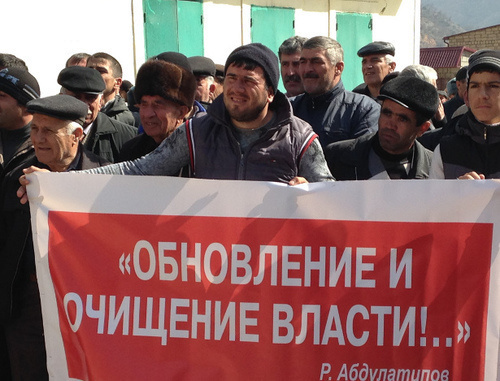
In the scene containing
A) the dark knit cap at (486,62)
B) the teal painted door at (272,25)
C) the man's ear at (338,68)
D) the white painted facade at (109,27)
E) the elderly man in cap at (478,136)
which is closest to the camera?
the elderly man in cap at (478,136)

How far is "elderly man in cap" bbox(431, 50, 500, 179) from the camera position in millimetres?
3773

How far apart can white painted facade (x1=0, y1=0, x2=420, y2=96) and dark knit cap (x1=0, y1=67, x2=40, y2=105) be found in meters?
6.00

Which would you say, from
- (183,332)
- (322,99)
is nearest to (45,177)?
(183,332)

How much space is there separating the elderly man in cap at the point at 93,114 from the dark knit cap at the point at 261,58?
160 cm

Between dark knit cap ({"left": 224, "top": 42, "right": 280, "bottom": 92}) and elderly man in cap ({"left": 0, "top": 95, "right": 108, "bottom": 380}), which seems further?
elderly man in cap ({"left": 0, "top": 95, "right": 108, "bottom": 380})

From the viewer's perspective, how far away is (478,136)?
150 inches

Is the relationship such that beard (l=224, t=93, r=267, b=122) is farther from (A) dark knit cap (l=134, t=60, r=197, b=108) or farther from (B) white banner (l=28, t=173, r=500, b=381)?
(A) dark knit cap (l=134, t=60, r=197, b=108)

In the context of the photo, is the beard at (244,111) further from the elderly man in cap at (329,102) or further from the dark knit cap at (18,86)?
the elderly man in cap at (329,102)

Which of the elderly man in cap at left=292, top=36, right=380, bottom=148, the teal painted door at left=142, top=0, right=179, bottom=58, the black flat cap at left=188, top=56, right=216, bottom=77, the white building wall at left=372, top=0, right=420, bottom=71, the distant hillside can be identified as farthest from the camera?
the distant hillside

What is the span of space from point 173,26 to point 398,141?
8945mm

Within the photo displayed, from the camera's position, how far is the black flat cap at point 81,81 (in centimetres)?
486

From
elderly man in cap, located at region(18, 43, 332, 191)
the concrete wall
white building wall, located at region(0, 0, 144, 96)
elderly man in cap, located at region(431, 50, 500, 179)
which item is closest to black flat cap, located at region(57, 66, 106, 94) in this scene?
elderly man in cap, located at region(18, 43, 332, 191)

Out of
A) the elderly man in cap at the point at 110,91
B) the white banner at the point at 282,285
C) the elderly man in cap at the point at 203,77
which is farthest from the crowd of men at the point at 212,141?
the elderly man in cap at the point at 110,91

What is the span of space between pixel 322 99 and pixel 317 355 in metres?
2.39
